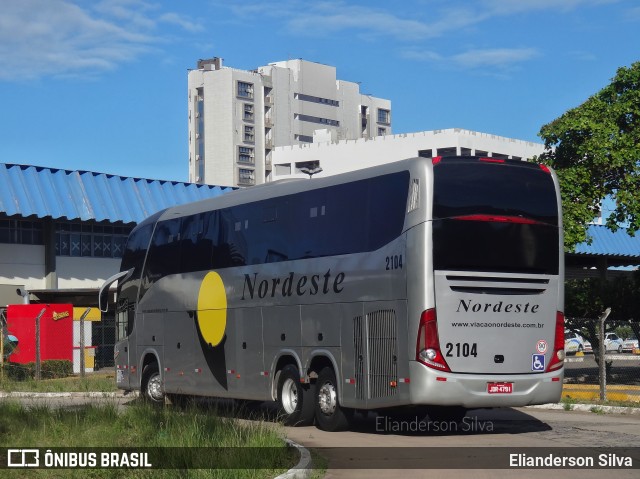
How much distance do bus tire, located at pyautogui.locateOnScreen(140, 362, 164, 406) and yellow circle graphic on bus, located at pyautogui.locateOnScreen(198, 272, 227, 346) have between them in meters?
2.57

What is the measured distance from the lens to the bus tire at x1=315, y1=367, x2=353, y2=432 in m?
18.7

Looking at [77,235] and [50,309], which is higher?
[77,235]

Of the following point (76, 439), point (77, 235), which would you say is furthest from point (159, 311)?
point (77, 235)

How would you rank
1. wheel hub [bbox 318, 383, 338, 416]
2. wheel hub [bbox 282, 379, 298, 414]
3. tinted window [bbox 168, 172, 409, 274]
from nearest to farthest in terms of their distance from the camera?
1. tinted window [bbox 168, 172, 409, 274]
2. wheel hub [bbox 318, 383, 338, 416]
3. wheel hub [bbox 282, 379, 298, 414]

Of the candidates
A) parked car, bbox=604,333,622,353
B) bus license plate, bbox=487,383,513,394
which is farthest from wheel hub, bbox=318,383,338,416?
parked car, bbox=604,333,622,353

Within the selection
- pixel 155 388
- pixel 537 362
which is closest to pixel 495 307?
pixel 537 362

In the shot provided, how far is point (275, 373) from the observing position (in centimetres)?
2069

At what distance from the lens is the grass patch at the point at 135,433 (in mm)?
12602

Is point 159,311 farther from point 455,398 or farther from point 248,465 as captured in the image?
point 248,465

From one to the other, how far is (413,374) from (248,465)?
16.3 feet

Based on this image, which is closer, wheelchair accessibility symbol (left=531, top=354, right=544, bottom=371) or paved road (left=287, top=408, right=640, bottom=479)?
paved road (left=287, top=408, right=640, bottom=479)

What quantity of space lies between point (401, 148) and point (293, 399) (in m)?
111

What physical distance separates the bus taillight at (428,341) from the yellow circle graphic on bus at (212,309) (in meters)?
6.44

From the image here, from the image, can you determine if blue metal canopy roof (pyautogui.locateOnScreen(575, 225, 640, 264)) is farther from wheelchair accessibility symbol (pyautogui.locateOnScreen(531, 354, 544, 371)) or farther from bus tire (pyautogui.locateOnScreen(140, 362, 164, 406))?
wheelchair accessibility symbol (pyautogui.locateOnScreen(531, 354, 544, 371))
